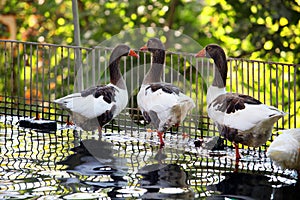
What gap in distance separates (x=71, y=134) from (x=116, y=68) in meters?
0.80

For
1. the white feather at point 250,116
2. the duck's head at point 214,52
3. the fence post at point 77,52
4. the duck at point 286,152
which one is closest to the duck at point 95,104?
the fence post at point 77,52

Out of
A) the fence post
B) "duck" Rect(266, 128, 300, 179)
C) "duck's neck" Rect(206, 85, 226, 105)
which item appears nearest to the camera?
"duck" Rect(266, 128, 300, 179)

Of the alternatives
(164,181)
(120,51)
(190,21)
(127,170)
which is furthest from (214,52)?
(190,21)

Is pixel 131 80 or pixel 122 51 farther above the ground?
pixel 122 51

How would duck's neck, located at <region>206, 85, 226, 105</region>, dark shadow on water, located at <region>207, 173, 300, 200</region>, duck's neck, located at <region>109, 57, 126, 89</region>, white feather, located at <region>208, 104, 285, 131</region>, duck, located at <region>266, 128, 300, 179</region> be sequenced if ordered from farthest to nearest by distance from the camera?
1. duck's neck, located at <region>109, 57, 126, 89</region>
2. duck's neck, located at <region>206, 85, 226, 105</region>
3. white feather, located at <region>208, 104, 285, 131</region>
4. duck, located at <region>266, 128, 300, 179</region>
5. dark shadow on water, located at <region>207, 173, 300, 200</region>

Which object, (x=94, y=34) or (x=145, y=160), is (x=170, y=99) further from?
(x=94, y=34)

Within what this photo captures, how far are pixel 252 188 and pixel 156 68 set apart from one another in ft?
6.30

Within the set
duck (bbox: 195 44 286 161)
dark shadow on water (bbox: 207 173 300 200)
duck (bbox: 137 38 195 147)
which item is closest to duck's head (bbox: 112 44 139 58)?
duck (bbox: 137 38 195 147)

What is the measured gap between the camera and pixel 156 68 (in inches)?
252

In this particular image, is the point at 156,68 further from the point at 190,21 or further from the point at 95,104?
the point at 190,21

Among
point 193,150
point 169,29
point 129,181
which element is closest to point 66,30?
point 169,29

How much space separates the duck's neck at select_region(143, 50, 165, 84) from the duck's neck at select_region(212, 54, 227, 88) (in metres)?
0.59

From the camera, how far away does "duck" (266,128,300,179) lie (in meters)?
4.96

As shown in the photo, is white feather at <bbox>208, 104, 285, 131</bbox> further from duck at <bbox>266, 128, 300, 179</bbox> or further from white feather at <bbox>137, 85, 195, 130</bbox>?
white feather at <bbox>137, 85, 195, 130</bbox>
